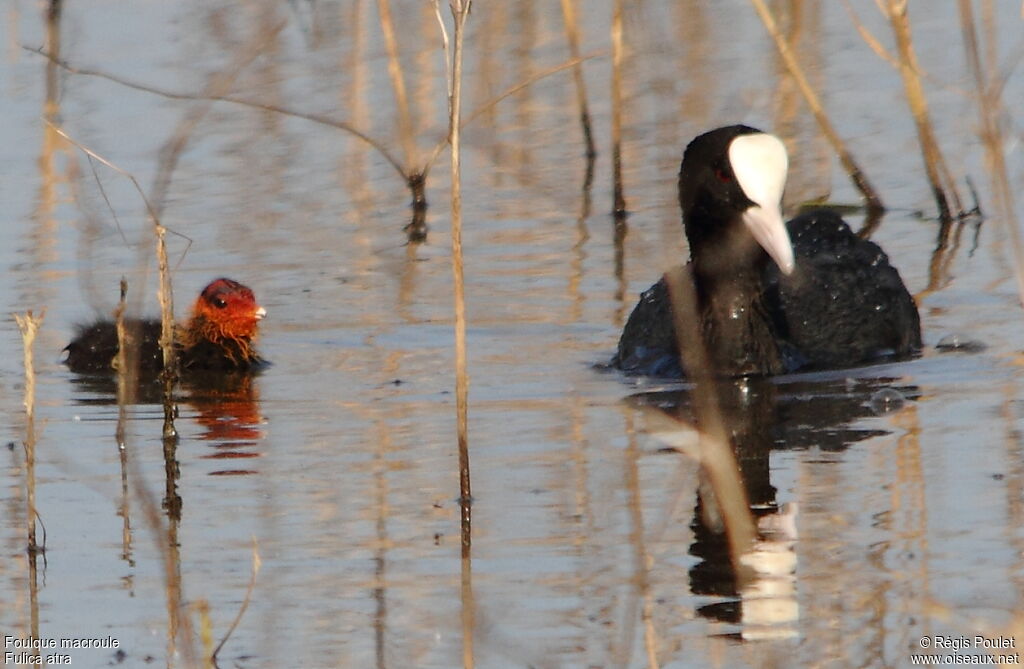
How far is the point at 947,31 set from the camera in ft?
44.2

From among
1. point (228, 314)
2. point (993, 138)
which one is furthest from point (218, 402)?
point (993, 138)

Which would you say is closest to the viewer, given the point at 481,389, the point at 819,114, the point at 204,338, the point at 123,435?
the point at 123,435

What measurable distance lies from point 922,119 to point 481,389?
120 inches

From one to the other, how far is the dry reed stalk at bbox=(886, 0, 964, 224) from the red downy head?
281 cm

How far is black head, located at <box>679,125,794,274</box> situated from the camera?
7.82 metres

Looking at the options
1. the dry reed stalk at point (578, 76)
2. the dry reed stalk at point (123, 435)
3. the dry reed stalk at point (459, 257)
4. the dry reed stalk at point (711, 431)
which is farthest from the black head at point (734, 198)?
the dry reed stalk at point (123, 435)

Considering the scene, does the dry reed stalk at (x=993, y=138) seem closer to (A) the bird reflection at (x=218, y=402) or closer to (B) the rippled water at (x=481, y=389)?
(B) the rippled water at (x=481, y=389)

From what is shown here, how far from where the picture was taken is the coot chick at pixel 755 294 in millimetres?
7938

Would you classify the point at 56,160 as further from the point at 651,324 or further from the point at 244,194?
the point at 651,324

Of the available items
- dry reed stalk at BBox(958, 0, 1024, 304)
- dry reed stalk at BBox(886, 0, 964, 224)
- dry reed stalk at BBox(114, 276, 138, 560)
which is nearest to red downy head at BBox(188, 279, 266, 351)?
dry reed stalk at BBox(114, 276, 138, 560)

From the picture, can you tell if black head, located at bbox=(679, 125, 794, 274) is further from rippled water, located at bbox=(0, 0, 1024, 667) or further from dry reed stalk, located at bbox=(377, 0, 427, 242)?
dry reed stalk, located at bbox=(377, 0, 427, 242)

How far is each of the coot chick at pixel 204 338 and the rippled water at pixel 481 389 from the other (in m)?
0.15

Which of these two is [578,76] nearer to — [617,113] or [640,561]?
[617,113]

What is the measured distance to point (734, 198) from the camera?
8.09 metres
